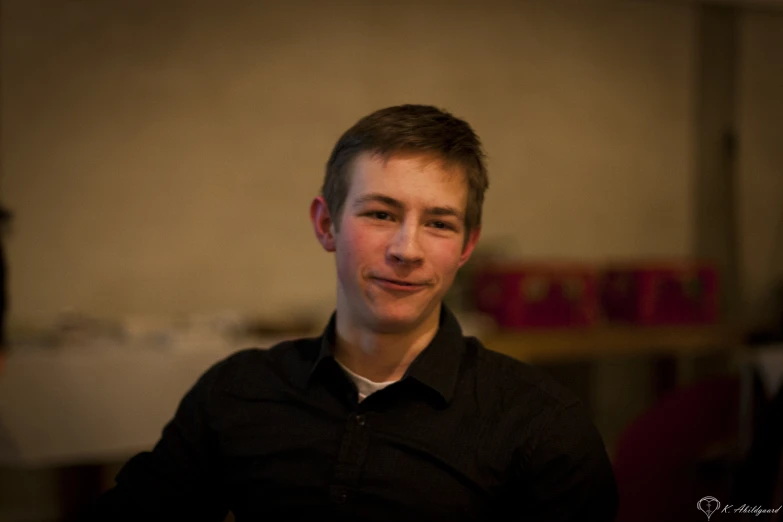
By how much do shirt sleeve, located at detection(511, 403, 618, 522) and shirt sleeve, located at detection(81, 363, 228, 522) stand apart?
0.45 meters

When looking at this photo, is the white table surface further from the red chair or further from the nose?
the nose

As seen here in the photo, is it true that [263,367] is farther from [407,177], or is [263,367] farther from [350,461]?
[407,177]

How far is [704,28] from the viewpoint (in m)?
3.92

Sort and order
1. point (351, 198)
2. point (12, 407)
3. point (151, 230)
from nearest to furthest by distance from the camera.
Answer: point (351, 198), point (12, 407), point (151, 230)

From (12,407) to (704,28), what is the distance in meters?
3.58

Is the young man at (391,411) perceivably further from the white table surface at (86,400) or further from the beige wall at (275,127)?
the beige wall at (275,127)

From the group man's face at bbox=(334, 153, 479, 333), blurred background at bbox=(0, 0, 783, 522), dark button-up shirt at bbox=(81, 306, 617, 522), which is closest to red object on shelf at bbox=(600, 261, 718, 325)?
blurred background at bbox=(0, 0, 783, 522)

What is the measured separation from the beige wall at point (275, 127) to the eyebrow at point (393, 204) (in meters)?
2.16

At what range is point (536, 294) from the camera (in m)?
3.04

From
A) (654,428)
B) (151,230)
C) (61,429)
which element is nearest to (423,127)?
(654,428)

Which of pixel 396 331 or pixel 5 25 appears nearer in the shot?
pixel 396 331

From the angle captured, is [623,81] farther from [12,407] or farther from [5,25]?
[12,407]

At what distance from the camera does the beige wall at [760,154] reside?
3.99m

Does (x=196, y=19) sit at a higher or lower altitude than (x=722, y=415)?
higher
